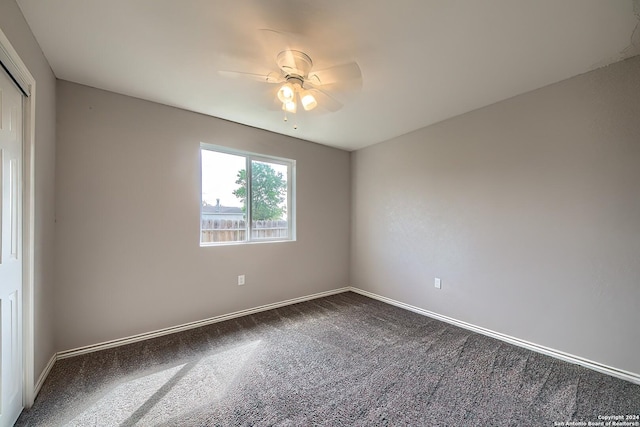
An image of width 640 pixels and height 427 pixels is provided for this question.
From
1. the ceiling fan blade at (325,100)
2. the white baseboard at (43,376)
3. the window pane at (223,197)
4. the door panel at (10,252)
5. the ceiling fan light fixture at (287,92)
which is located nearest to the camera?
the door panel at (10,252)

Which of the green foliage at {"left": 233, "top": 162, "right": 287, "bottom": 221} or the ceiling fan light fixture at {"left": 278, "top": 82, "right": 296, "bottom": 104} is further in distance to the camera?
the green foliage at {"left": 233, "top": 162, "right": 287, "bottom": 221}

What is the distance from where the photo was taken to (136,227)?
97.3 inches

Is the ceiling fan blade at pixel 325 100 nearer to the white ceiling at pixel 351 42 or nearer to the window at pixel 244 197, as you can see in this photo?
the white ceiling at pixel 351 42

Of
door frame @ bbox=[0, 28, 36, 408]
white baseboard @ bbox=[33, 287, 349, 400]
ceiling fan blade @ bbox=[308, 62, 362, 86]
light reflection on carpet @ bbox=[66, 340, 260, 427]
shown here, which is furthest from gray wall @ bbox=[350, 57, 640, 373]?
A: door frame @ bbox=[0, 28, 36, 408]

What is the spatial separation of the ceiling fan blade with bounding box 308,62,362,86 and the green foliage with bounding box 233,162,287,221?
161cm

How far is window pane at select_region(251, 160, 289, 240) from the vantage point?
11.1 ft

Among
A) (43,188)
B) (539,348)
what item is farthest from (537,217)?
(43,188)

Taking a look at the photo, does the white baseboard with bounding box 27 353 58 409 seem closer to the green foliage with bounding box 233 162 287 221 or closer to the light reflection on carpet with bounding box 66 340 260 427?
the light reflection on carpet with bounding box 66 340 260 427

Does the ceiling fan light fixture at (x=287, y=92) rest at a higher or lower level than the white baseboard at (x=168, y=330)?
higher

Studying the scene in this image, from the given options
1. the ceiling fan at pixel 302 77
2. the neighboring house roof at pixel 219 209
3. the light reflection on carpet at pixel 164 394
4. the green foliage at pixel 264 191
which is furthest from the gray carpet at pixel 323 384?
the ceiling fan at pixel 302 77

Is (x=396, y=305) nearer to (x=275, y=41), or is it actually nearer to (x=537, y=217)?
(x=537, y=217)

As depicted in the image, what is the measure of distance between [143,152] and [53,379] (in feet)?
6.37

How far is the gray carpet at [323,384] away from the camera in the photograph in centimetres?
155

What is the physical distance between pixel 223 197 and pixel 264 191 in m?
0.57
